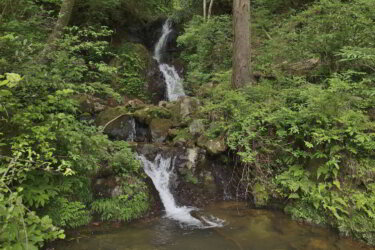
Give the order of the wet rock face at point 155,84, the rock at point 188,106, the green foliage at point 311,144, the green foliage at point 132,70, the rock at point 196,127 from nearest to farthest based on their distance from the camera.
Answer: the green foliage at point 311,144 → the rock at point 196,127 → the rock at point 188,106 → the green foliage at point 132,70 → the wet rock face at point 155,84

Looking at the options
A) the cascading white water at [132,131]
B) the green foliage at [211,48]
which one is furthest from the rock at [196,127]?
the green foliage at [211,48]

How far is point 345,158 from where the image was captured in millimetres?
5477

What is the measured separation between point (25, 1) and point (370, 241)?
10043 mm

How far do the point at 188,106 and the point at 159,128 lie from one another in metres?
1.33

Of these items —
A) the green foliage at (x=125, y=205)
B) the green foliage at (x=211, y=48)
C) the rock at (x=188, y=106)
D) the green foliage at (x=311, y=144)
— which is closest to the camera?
the green foliage at (x=311, y=144)

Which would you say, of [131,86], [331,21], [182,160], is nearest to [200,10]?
[131,86]

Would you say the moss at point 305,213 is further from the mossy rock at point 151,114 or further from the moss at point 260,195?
the mossy rock at point 151,114

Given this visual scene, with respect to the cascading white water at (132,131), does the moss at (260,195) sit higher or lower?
lower

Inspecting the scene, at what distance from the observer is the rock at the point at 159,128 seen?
9.00m

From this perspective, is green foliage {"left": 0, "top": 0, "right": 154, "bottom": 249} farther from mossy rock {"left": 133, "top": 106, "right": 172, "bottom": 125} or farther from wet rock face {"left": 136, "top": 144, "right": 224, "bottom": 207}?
mossy rock {"left": 133, "top": 106, "right": 172, "bottom": 125}

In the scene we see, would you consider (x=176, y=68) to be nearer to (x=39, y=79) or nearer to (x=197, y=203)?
(x=197, y=203)

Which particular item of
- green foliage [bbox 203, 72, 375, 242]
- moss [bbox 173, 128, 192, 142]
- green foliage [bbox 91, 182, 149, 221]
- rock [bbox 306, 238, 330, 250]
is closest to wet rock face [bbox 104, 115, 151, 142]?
moss [bbox 173, 128, 192, 142]

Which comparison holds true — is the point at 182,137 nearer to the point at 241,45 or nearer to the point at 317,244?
the point at 241,45

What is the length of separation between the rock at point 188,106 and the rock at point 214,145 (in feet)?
6.05
